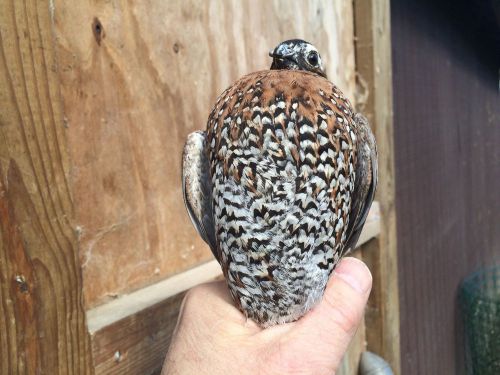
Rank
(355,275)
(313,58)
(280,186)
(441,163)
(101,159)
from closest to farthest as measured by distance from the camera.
A: (280,186)
(355,275)
(313,58)
(101,159)
(441,163)

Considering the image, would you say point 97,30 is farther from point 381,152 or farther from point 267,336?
point 381,152

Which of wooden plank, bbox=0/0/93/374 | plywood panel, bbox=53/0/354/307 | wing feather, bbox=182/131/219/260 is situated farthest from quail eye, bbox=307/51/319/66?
wooden plank, bbox=0/0/93/374

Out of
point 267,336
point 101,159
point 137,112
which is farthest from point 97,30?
point 267,336

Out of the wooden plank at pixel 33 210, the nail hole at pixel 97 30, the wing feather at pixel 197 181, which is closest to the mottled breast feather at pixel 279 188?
the wing feather at pixel 197 181

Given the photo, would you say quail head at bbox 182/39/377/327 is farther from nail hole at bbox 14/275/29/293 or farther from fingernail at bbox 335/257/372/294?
nail hole at bbox 14/275/29/293

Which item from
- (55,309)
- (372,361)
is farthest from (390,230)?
(55,309)

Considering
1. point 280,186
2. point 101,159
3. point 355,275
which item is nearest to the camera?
point 280,186
